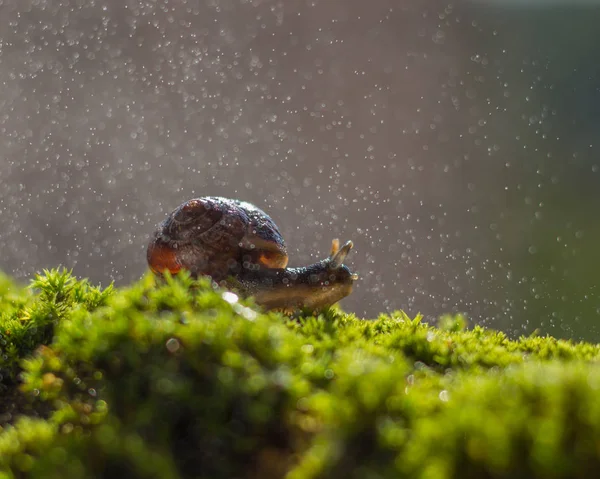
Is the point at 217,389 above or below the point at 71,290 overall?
below

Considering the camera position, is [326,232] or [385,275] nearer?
[326,232]

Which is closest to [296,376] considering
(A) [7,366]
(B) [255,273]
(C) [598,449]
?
(C) [598,449]

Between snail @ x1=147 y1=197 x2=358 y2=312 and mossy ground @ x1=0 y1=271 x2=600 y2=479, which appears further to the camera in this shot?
snail @ x1=147 y1=197 x2=358 y2=312

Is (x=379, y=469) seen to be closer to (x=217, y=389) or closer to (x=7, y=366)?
(x=217, y=389)

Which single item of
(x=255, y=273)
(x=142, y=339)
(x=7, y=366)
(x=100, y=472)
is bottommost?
(x=100, y=472)

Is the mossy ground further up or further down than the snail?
further down
